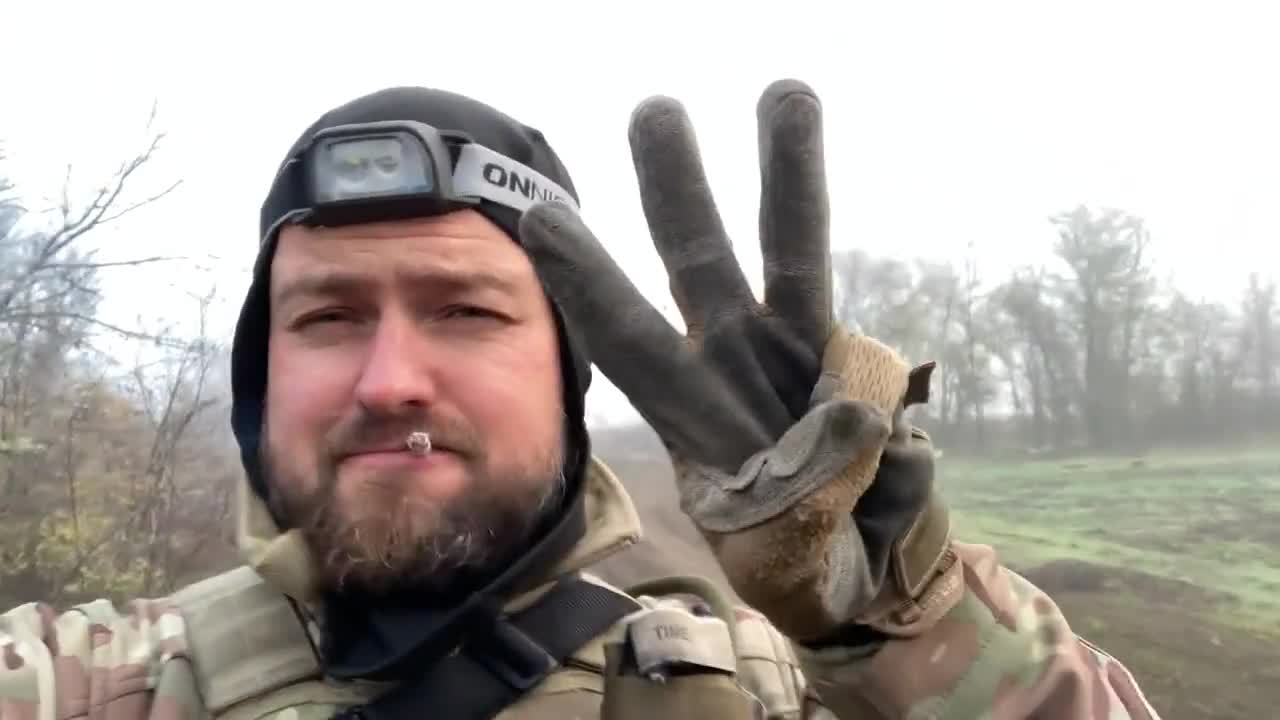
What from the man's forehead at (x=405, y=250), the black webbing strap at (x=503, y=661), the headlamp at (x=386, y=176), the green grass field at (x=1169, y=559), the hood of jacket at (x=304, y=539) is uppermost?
the headlamp at (x=386, y=176)

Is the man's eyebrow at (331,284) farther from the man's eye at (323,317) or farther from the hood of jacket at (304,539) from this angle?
the hood of jacket at (304,539)

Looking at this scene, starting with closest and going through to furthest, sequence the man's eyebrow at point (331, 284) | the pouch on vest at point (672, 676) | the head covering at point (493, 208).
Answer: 1. the pouch on vest at point (672, 676)
2. the man's eyebrow at point (331, 284)
3. the head covering at point (493, 208)

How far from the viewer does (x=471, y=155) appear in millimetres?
1786

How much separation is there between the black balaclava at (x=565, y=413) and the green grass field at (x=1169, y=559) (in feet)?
7.43

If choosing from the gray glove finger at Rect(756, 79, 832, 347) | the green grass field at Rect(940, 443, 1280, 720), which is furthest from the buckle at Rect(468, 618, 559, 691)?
the green grass field at Rect(940, 443, 1280, 720)

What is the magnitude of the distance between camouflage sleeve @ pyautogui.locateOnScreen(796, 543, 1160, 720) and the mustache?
2.28 ft

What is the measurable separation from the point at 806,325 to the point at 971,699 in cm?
54

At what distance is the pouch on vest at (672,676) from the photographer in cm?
139

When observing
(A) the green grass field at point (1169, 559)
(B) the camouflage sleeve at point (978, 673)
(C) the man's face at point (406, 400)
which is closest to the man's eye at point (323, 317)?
(C) the man's face at point (406, 400)

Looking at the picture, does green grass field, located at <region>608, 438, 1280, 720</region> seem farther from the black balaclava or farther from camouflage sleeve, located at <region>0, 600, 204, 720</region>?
camouflage sleeve, located at <region>0, 600, 204, 720</region>

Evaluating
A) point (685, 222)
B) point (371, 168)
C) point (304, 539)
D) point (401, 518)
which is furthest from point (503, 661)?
point (371, 168)

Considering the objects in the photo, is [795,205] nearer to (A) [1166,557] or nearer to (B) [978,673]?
(B) [978,673]

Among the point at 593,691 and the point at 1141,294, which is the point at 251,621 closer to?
the point at 593,691

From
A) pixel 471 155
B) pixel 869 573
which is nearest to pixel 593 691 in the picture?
pixel 869 573
